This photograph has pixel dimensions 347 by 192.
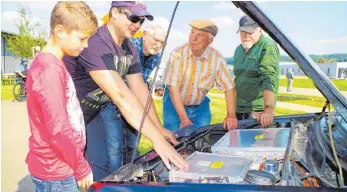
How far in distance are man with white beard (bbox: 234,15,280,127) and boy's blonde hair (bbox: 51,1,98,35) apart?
201 cm

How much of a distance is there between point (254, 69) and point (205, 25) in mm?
788

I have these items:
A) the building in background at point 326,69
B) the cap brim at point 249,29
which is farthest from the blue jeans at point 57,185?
the cap brim at point 249,29

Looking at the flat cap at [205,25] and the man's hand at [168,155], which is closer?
the man's hand at [168,155]

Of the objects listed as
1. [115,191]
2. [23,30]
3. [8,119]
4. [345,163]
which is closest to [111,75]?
[115,191]

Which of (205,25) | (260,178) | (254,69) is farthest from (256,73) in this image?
(260,178)

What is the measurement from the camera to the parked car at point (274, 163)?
138 cm

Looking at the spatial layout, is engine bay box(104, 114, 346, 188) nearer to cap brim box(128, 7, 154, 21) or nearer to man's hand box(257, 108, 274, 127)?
man's hand box(257, 108, 274, 127)

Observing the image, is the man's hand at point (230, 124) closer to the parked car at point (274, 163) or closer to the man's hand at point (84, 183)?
the parked car at point (274, 163)

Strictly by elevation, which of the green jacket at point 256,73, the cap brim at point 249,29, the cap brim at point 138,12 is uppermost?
the cap brim at point 249,29

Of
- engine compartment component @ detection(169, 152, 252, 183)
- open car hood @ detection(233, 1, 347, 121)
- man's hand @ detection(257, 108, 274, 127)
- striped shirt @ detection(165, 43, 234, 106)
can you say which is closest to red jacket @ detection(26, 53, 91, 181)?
engine compartment component @ detection(169, 152, 252, 183)

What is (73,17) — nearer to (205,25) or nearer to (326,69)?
(205,25)

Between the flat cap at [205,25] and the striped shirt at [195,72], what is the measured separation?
255mm

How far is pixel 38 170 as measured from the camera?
171 centimetres

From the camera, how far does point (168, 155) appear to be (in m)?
1.73
